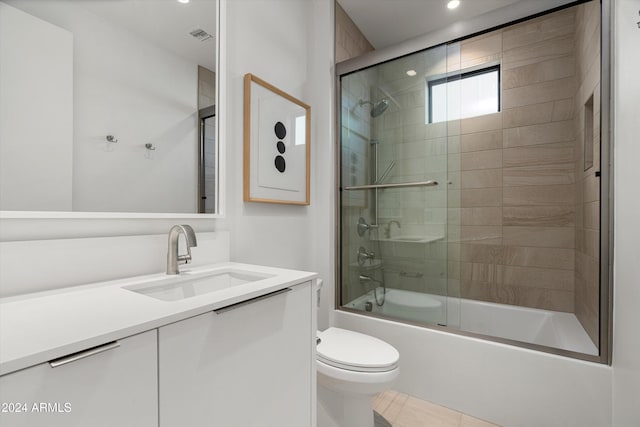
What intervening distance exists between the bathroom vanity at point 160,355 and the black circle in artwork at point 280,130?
91 centimetres

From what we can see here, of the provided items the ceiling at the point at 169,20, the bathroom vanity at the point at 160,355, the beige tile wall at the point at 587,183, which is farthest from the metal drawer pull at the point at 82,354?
the beige tile wall at the point at 587,183

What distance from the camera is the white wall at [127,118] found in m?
0.93

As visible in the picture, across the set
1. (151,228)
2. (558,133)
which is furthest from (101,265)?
(558,133)

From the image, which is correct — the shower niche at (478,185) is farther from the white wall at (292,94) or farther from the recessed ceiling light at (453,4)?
the recessed ceiling light at (453,4)

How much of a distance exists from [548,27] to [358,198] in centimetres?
185

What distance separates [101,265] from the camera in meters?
0.92

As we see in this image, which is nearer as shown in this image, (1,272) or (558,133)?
(1,272)

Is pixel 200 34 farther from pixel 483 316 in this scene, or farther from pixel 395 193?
pixel 483 316

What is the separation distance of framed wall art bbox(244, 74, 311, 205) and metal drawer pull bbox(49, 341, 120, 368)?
3.28 ft

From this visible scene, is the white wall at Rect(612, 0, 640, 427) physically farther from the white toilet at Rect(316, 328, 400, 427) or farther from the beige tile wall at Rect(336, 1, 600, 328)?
the white toilet at Rect(316, 328, 400, 427)

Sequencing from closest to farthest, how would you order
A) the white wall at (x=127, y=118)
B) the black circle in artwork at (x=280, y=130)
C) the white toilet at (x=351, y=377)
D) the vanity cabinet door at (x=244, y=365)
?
the vanity cabinet door at (x=244, y=365) < the white wall at (x=127, y=118) < the white toilet at (x=351, y=377) < the black circle in artwork at (x=280, y=130)

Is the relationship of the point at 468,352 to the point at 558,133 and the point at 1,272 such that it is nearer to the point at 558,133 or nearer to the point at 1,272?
the point at 558,133

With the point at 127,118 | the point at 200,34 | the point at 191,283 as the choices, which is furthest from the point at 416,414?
the point at 200,34

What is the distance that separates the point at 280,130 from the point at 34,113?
1.04m
